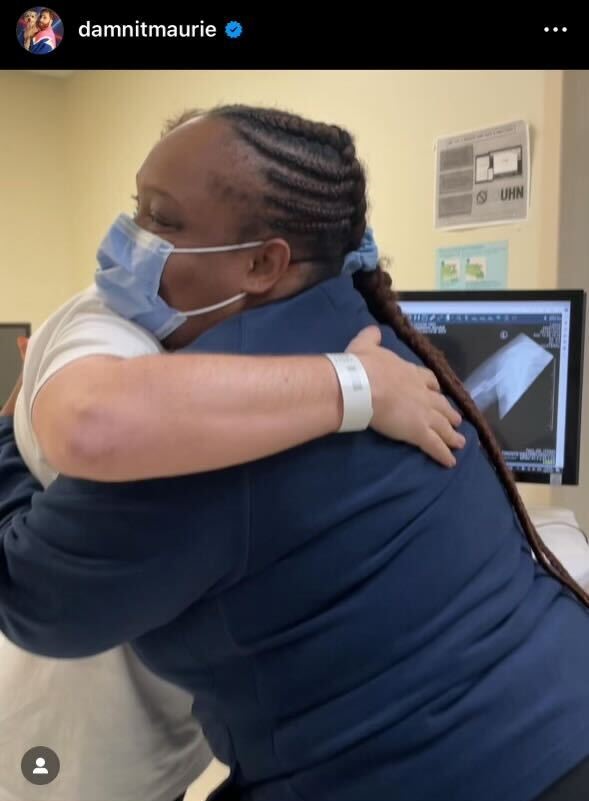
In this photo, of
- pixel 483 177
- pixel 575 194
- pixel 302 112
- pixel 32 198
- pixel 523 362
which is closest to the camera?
pixel 523 362

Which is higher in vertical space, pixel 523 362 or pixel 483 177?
pixel 483 177

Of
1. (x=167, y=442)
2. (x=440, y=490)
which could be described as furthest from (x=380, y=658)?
(x=167, y=442)

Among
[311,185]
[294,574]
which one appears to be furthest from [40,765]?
[311,185]

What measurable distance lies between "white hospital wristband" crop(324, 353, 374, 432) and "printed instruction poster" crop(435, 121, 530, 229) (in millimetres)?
1222

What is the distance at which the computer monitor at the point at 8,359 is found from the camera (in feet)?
7.59

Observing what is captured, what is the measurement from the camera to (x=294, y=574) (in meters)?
0.64

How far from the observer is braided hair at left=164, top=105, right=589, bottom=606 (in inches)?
27.6

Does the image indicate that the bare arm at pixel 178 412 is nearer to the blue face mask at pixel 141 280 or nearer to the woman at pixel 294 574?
the woman at pixel 294 574

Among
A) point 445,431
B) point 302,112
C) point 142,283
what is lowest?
point 445,431

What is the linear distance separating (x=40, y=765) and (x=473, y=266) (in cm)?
141
